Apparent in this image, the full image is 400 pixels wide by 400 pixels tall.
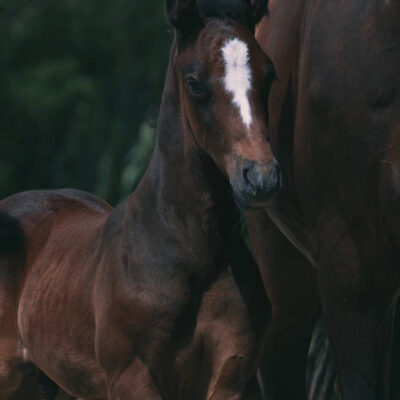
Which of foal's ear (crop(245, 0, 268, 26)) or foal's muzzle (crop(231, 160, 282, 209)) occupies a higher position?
foal's ear (crop(245, 0, 268, 26))

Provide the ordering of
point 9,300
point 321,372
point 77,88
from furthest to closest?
point 77,88
point 321,372
point 9,300

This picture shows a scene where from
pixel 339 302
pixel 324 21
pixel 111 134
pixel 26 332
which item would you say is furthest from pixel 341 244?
pixel 111 134

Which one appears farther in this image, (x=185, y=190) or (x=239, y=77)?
(x=185, y=190)

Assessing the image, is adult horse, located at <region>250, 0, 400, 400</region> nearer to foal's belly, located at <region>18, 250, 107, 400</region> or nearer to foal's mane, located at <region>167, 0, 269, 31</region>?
foal's mane, located at <region>167, 0, 269, 31</region>

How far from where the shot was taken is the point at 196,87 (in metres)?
3.74

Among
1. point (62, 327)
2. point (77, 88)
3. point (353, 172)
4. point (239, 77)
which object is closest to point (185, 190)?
point (239, 77)

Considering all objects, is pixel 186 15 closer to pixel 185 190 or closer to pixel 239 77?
pixel 239 77

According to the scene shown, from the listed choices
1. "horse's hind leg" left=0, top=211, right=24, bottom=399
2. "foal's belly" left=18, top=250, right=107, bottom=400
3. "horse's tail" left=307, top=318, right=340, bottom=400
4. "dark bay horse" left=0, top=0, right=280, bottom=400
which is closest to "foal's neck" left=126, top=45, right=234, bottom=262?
"dark bay horse" left=0, top=0, right=280, bottom=400

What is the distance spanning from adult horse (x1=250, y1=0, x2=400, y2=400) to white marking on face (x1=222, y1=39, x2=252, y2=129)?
27cm

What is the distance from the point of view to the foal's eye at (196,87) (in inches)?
146

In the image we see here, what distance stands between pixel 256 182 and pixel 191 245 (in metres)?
0.57

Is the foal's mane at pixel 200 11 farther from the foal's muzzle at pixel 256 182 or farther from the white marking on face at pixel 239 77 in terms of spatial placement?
the foal's muzzle at pixel 256 182

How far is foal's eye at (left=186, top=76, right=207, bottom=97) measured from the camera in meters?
3.71

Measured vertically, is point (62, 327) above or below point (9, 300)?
above
